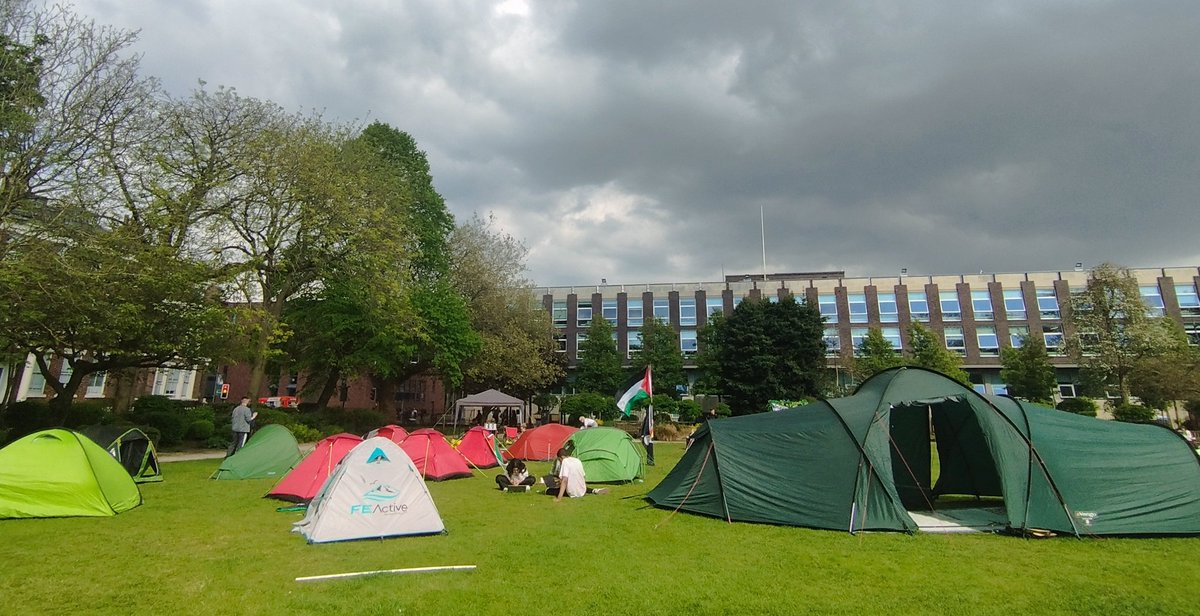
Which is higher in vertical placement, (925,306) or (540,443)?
(925,306)

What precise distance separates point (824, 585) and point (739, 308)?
4108 cm

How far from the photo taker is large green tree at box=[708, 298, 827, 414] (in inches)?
1725

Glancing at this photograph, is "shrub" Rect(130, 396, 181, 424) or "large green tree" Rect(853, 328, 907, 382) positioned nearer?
"shrub" Rect(130, 396, 181, 424)

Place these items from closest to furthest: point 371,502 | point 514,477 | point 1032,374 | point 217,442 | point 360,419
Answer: point 371,502 → point 514,477 → point 217,442 → point 360,419 → point 1032,374

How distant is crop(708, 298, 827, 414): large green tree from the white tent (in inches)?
1444

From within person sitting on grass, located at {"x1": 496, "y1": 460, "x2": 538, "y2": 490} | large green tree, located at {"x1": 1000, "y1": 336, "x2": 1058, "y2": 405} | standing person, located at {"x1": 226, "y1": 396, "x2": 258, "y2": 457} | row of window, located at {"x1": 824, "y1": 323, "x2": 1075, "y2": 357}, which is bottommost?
Result: person sitting on grass, located at {"x1": 496, "y1": 460, "x2": 538, "y2": 490}

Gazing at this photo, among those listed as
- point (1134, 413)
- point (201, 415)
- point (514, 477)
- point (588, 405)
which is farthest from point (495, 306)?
point (1134, 413)

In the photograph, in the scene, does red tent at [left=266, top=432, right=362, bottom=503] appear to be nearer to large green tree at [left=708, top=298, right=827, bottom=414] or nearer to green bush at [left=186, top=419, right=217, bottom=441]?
green bush at [left=186, top=419, right=217, bottom=441]

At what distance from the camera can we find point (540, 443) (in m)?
21.7

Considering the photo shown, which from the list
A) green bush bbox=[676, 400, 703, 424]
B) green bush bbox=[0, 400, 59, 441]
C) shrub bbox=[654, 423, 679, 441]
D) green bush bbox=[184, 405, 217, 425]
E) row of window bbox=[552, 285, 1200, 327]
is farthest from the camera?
row of window bbox=[552, 285, 1200, 327]

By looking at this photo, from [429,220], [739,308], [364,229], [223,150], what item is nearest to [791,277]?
[739,308]

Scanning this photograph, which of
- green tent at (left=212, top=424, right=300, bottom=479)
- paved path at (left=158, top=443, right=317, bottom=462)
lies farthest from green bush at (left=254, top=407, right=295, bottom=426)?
green tent at (left=212, top=424, right=300, bottom=479)

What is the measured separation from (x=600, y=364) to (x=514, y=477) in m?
39.4

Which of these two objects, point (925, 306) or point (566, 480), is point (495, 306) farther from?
point (925, 306)
